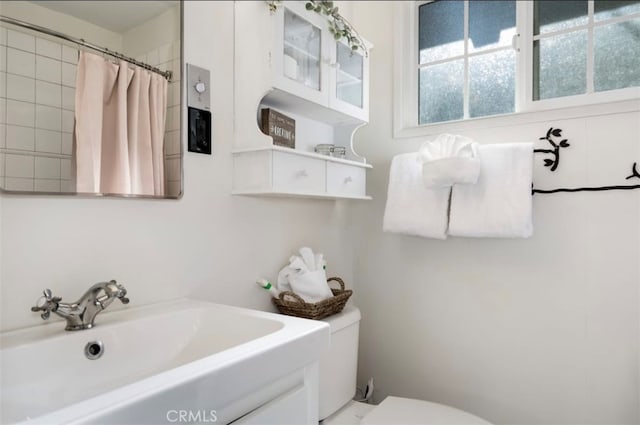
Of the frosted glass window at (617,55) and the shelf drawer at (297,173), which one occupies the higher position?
the frosted glass window at (617,55)

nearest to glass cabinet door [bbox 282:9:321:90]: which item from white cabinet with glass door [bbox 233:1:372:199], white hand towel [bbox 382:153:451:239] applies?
white cabinet with glass door [bbox 233:1:372:199]

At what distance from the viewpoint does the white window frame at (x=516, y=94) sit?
1.42m

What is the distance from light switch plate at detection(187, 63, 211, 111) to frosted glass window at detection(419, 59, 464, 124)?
981 millimetres

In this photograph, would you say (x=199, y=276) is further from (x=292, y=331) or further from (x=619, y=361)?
(x=619, y=361)

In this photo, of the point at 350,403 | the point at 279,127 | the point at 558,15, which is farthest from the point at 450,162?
the point at 350,403

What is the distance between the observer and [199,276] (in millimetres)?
1262

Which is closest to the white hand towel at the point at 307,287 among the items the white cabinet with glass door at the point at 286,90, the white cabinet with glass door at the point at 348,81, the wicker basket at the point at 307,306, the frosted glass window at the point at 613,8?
the wicker basket at the point at 307,306

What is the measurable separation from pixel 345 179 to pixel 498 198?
21.8 inches

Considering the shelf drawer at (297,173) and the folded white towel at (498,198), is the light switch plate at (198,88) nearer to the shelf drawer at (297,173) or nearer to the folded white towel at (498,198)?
the shelf drawer at (297,173)

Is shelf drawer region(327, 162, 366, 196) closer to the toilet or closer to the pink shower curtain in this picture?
the toilet

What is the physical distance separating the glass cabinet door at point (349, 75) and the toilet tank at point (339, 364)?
0.83 m

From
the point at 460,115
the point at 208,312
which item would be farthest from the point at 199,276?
the point at 460,115

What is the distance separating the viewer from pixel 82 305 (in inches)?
35.3

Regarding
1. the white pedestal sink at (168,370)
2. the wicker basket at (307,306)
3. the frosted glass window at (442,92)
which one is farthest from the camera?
the frosted glass window at (442,92)
